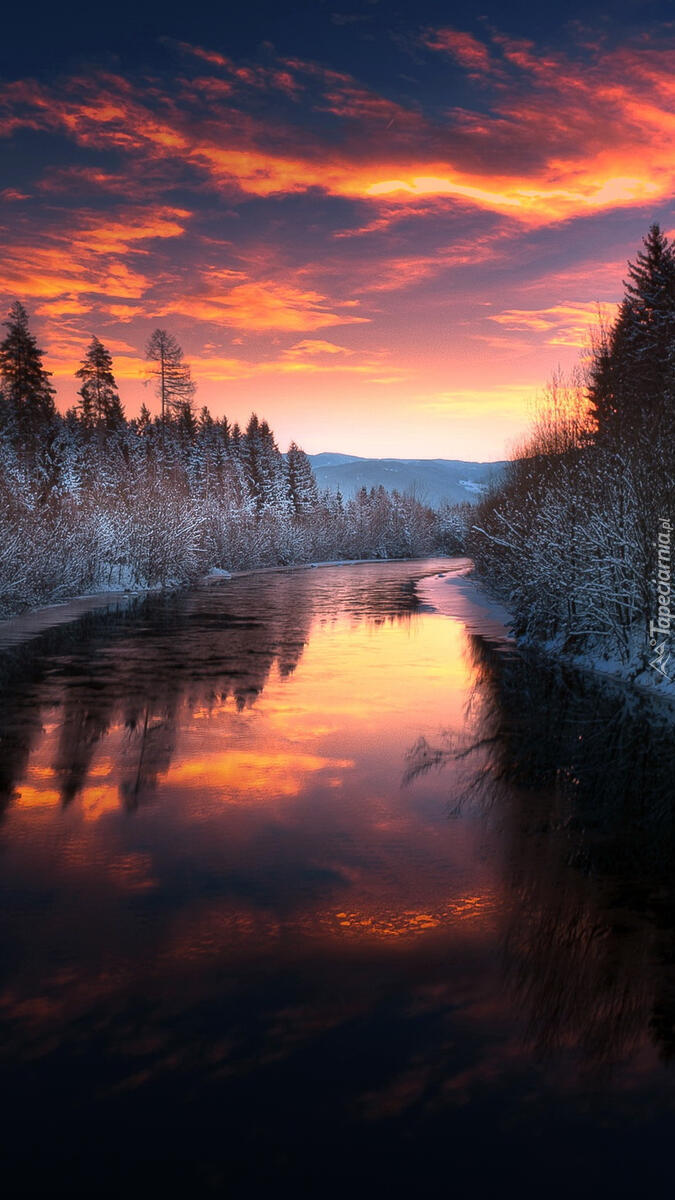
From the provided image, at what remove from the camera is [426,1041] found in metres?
4.04

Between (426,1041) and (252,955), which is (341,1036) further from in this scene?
(252,955)

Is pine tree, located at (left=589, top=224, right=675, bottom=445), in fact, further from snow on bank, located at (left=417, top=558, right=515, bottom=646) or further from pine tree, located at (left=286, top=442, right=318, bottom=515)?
pine tree, located at (left=286, top=442, right=318, bottom=515)

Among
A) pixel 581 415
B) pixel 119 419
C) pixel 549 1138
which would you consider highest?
pixel 119 419

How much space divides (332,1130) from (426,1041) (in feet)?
2.49

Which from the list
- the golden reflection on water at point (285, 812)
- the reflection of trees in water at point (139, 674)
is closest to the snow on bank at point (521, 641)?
the reflection of trees in water at point (139, 674)

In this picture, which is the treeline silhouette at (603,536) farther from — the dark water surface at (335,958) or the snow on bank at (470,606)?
the dark water surface at (335,958)

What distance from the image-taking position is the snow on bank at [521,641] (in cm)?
1473

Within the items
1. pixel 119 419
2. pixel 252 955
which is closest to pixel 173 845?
pixel 252 955

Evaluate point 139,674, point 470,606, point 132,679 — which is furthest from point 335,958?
point 470,606

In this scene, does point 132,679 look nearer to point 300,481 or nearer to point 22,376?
point 22,376

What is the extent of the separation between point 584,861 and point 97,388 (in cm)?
6785

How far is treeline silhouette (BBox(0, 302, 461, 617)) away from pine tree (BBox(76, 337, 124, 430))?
9 centimetres

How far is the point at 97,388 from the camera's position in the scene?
223ft

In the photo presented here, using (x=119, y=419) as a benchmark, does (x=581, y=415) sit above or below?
below
